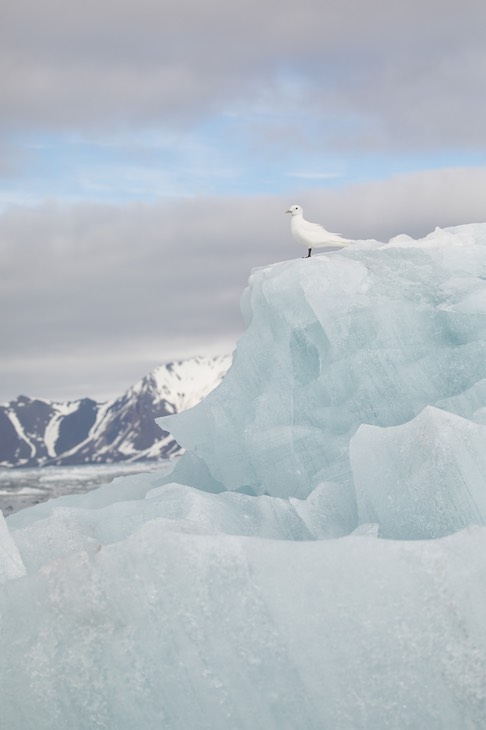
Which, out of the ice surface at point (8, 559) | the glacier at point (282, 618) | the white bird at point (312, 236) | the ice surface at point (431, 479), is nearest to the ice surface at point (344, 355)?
the white bird at point (312, 236)

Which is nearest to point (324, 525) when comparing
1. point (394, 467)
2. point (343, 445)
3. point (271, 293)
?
point (394, 467)

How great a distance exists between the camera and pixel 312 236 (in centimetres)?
1290

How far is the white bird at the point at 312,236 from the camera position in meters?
12.9

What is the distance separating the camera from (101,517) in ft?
32.4

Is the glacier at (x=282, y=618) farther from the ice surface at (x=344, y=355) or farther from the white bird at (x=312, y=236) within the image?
the white bird at (x=312, y=236)

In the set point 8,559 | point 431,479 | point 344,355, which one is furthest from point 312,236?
point 8,559

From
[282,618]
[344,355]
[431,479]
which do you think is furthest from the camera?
[344,355]

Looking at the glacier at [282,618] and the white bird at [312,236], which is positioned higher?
the white bird at [312,236]

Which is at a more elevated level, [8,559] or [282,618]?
[8,559]

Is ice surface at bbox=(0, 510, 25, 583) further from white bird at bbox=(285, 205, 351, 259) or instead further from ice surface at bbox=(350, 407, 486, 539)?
white bird at bbox=(285, 205, 351, 259)

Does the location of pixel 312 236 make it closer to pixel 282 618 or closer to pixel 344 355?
pixel 344 355

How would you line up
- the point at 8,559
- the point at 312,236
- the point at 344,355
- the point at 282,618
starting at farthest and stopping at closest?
the point at 312,236, the point at 344,355, the point at 8,559, the point at 282,618

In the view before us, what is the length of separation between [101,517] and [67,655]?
3.31 meters

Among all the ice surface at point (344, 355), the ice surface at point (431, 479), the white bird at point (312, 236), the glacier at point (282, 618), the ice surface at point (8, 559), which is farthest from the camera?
the white bird at point (312, 236)
